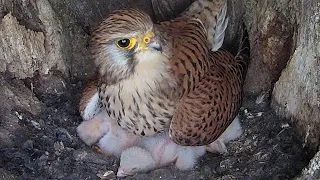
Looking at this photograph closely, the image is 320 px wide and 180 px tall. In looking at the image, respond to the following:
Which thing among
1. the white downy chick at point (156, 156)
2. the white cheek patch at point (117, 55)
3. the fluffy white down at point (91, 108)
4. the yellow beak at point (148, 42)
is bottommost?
the white downy chick at point (156, 156)

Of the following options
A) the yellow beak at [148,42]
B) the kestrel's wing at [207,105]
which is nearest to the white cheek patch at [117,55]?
the yellow beak at [148,42]

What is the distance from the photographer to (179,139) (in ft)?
12.5

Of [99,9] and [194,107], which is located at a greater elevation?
[99,9]

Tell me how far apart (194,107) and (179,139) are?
21cm

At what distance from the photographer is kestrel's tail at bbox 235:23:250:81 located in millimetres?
4164

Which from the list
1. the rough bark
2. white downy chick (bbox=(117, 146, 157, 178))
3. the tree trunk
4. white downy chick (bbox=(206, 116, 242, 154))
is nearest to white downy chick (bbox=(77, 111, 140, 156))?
white downy chick (bbox=(117, 146, 157, 178))

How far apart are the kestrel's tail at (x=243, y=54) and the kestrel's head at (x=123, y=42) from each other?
0.84 m

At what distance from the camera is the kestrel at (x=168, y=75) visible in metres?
3.46

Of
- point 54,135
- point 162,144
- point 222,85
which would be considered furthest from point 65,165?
point 222,85

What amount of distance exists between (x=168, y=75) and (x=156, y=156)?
63 cm

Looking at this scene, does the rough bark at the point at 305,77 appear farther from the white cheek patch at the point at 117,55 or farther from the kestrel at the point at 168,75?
the white cheek patch at the point at 117,55

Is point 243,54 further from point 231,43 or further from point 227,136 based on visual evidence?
point 227,136

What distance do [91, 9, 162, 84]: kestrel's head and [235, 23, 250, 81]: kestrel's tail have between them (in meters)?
0.84

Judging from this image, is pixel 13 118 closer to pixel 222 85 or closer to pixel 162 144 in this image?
pixel 162 144
